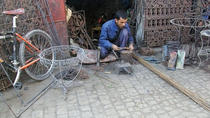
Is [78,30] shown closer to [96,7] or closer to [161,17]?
[161,17]

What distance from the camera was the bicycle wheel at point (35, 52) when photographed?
379 cm

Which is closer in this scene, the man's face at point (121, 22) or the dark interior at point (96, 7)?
the man's face at point (121, 22)

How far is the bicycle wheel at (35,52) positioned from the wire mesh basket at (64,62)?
0.18m

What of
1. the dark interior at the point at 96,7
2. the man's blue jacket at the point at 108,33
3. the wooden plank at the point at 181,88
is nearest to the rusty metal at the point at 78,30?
the man's blue jacket at the point at 108,33

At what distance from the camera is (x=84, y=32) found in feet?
18.6

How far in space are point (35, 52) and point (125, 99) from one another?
2206mm

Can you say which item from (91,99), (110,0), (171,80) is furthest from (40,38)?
(110,0)

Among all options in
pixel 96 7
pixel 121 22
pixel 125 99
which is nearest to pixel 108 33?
pixel 121 22

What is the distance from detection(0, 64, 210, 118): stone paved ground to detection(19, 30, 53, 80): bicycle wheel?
56 centimetres

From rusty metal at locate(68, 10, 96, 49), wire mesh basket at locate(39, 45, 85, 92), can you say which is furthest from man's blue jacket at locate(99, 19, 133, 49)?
rusty metal at locate(68, 10, 96, 49)

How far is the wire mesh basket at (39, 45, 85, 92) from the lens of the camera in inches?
128

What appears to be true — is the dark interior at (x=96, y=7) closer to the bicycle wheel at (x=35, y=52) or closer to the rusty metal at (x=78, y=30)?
the rusty metal at (x=78, y=30)

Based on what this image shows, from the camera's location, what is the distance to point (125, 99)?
3463 mm

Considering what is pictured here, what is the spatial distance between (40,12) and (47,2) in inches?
12.2
